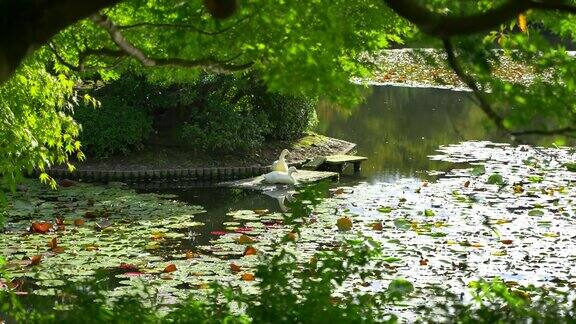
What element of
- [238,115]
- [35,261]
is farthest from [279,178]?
[35,261]

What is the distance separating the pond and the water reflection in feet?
0.60

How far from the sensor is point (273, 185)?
1650cm

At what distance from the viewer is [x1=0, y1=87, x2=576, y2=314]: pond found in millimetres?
10633

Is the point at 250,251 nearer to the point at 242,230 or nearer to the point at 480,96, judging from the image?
the point at 242,230

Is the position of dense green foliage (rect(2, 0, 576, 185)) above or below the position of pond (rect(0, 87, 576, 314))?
above

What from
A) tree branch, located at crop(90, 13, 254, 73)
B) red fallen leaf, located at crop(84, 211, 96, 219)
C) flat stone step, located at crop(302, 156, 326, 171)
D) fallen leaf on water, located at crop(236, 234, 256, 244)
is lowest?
fallen leaf on water, located at crop(236, 234, 256, 244)

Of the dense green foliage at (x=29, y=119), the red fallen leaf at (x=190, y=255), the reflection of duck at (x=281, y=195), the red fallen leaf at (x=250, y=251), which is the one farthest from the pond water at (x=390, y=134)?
the dense green foliage at (x=29, y=119)

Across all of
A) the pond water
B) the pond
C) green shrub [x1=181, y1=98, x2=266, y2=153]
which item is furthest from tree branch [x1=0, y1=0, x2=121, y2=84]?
green shrub [x1=181, y1=98, x2=266, y2=153]

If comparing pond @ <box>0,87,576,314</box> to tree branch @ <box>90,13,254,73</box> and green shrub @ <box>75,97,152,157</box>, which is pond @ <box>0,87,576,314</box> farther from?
green shrub @ <box>75,97,152,157</box>

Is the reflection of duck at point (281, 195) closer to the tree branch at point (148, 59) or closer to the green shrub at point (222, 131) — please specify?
the green shrub at point (222, 131)

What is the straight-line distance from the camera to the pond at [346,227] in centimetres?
1063

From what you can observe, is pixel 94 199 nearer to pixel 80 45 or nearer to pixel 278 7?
pixel 80 45

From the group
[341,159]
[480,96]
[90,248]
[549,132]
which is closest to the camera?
[549,132]

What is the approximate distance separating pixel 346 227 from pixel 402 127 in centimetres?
1267
